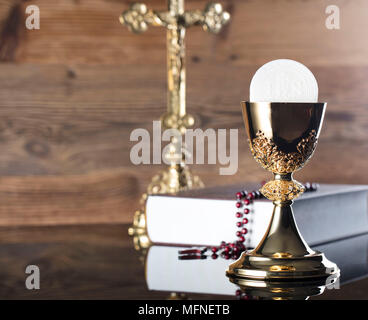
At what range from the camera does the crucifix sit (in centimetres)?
119

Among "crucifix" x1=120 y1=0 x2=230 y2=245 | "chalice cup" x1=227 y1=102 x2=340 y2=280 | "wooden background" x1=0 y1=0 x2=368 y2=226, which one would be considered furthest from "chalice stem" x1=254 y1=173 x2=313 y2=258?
"wooden background" x1=0 y1=0 x2=368 y2=226

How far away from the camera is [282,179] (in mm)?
724

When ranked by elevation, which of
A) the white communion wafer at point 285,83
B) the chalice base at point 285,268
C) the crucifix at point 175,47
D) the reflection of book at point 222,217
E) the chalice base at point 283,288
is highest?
the crucifix at point 175,47

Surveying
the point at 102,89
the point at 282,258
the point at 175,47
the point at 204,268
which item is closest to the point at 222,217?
the point at 204,268

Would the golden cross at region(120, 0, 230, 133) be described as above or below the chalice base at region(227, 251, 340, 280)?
above

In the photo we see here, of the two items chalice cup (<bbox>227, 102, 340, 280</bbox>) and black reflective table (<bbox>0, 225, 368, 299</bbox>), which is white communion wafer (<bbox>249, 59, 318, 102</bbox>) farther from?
black reflective table (<bbox>0, 225, 368, 299</bbox>)

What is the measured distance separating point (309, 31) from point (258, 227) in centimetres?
81

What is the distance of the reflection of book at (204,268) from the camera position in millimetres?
694

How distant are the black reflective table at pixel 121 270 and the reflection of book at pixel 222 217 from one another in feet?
0.07

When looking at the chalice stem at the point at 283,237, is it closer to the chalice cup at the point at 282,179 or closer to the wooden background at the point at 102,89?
the chalice cup at the point at 282,179

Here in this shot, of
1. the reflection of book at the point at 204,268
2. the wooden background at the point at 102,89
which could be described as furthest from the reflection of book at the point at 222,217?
the wooden background at the point at 102,89

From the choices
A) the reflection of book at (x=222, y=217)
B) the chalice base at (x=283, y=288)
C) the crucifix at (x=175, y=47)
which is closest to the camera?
the chalice base at (x=283, y=288)

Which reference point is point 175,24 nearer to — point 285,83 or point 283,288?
point 285,83

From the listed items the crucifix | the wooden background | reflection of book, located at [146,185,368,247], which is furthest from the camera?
the wooden background
